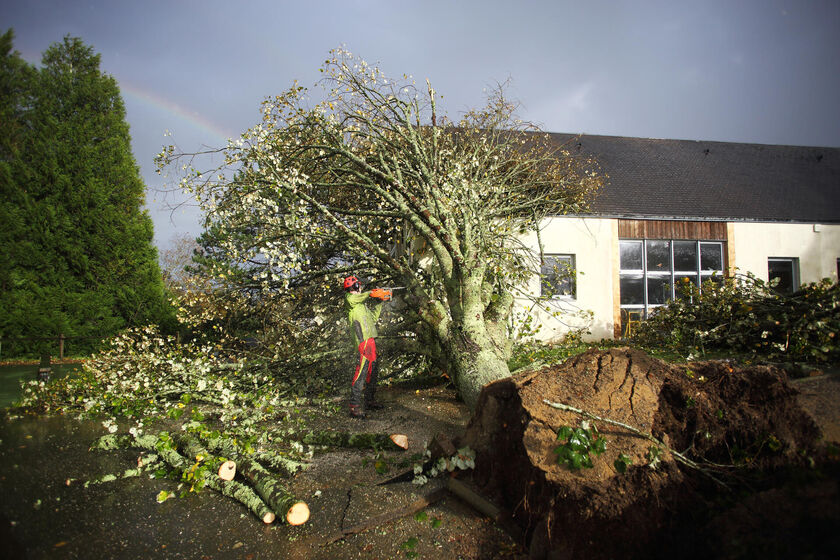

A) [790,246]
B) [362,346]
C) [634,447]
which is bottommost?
[634,447]

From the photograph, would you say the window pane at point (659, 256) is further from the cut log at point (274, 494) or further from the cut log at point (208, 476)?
the cut log at point (208, 476)

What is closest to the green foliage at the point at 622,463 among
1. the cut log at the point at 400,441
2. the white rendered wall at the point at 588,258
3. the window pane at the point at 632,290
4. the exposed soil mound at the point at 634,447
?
the exposed soil mound at the point at 634,447

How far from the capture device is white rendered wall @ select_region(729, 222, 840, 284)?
537 inches

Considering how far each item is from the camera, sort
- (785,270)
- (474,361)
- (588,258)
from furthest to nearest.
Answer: (785,270), (588,258), (474,361)

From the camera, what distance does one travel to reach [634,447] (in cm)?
281

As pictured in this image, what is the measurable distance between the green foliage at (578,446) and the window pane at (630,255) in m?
11.7

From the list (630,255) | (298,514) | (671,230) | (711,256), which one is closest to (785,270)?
(711,256)

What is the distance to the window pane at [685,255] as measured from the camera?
44.0 ft

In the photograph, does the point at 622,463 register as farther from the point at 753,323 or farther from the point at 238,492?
the point at 753,323

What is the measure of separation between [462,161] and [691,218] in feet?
28.9

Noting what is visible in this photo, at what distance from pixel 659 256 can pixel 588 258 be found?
2.47 metres

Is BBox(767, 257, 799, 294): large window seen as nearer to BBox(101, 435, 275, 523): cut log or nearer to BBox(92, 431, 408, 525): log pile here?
BBox(92, 431, 408, 525): log pile

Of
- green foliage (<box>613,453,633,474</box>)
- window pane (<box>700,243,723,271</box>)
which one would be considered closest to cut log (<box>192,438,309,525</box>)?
green foliage (<box>613,453,633,474</box>)

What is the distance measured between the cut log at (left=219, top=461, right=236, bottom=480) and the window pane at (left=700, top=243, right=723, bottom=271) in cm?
1427
